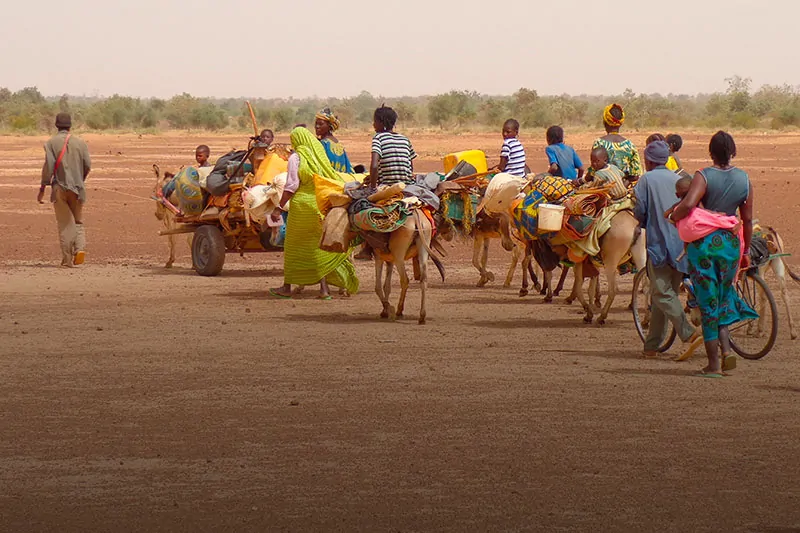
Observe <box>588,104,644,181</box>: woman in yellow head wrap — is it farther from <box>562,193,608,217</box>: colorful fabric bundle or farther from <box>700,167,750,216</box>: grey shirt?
<box>700,167,750,216</box>: grey shirt

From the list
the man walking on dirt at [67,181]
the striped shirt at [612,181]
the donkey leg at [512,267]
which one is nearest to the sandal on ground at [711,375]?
the striped shirt at [612,181]

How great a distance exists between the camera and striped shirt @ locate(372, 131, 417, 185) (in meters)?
14.0

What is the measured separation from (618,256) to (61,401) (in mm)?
5720

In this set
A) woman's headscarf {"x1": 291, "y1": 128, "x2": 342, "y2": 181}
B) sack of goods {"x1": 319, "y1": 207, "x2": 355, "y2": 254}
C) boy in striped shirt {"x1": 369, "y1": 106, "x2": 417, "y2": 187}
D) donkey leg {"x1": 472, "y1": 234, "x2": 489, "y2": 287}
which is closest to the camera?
boy in striped shirt {"x1": 369, "y1": 106, "x2": 417, "y2": 187}

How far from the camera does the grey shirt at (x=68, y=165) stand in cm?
1961

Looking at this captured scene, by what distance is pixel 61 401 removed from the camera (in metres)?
10.1

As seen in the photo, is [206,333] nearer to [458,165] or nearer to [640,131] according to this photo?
[458,165]

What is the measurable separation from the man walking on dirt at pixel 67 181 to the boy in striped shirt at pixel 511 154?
630 centimetres

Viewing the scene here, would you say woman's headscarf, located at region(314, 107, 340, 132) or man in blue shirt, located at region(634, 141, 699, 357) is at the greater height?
woman's headscarf, located at region(314, 107, 340, 132)

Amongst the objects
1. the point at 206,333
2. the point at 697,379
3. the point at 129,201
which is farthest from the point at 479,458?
the point at 129,201

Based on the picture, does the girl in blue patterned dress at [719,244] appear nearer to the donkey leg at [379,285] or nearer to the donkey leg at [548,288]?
the donkey leg at [379,285]

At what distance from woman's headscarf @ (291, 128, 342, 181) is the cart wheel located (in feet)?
11.3

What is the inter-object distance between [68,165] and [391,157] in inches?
287

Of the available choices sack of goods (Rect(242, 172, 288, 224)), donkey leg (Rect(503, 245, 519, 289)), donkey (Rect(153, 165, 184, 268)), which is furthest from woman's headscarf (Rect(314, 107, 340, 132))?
donkey (Rect(153, 165, 184, 268))
